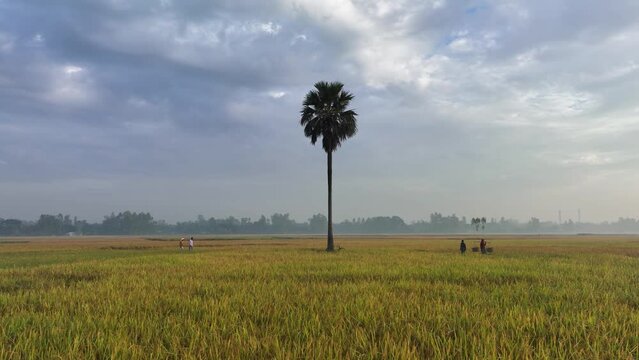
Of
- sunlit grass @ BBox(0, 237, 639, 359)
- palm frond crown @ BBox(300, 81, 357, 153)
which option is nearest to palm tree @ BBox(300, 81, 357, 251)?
palm frond crown @ BBox(300, 81, 357, 153)

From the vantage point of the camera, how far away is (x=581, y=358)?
19.0 feet

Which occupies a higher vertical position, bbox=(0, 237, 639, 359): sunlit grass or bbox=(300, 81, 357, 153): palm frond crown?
bbox=(300, 81, 357, 153): palm frond crown

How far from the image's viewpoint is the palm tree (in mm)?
42250

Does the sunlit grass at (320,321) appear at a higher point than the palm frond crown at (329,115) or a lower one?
lower

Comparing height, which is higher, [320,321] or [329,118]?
[329,118]

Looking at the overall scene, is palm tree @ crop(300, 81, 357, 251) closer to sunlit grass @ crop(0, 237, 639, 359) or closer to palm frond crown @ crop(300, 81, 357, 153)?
palm frond crown @ crop(300, 81, 357, 153)

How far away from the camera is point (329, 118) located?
4234cm

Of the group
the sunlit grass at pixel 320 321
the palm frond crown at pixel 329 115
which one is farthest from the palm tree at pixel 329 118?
the sunlit grass at pixel 320 321

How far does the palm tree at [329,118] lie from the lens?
42250 mm

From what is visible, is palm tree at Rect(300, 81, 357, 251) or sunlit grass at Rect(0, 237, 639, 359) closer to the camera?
sunlit grass at Rect(0, 237, 639, 359)

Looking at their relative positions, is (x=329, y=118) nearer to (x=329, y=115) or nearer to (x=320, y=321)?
(x=329, y=115)

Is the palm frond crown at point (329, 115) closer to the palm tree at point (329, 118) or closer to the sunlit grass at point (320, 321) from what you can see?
the palm tree at point (329, 118)

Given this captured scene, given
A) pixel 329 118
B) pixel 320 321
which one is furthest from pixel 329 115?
pixel 320 321

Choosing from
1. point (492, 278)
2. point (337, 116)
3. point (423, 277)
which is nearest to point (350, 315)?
point (423, 277)
